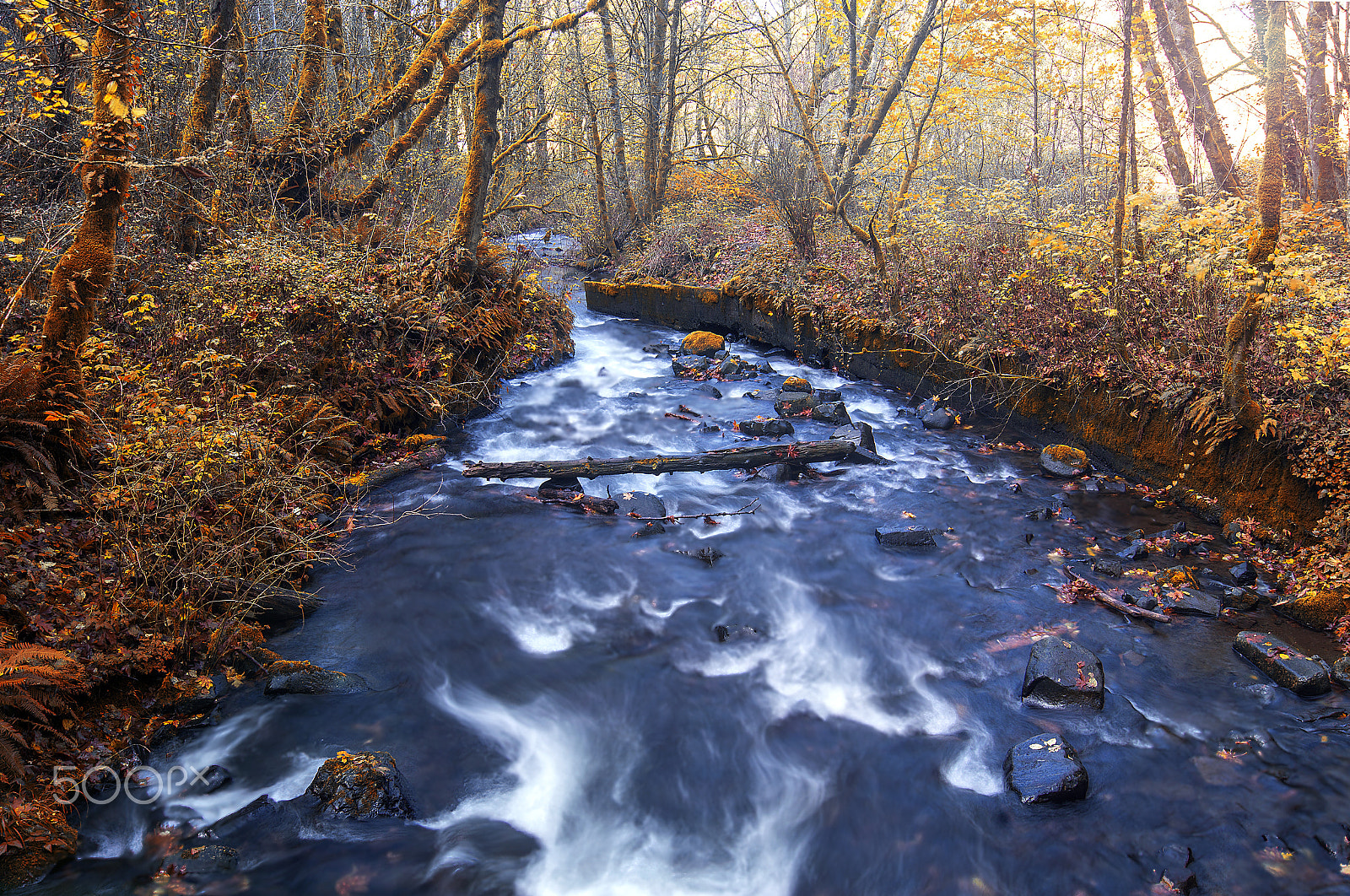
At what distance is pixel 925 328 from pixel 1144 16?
4656 millimetres

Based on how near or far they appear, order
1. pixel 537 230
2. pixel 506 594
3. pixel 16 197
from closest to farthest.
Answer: pixel 506 594 → pixel 16 197 → pixel 537 230

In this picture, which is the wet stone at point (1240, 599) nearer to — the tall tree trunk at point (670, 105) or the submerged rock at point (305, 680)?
the submerged rock at point (305, 680)

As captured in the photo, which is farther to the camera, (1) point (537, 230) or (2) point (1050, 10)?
(1) point (537, 230)

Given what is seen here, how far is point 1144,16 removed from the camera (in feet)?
28.9

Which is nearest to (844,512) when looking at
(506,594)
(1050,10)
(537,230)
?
(506,594)

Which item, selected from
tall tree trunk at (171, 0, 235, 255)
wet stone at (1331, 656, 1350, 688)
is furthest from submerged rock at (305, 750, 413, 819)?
tall tree trunk at (171, 0, 235, 255)

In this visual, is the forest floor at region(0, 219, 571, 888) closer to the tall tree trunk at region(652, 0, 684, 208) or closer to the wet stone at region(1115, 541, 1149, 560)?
the wet stone at region(1115, 541, 1149, 560)

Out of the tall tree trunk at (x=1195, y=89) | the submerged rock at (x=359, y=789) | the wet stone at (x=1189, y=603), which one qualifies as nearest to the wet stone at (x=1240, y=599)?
the wet stone at (x=1189, y=603)

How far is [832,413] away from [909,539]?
10.7 feet

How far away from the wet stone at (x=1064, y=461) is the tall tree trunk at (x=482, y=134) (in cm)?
888

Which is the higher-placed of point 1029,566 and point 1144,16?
point 1144,16

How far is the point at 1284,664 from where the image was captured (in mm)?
4840

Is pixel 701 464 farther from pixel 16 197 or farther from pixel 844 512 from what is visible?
pixel 16 197

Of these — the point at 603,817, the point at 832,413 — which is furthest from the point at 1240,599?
the point at 603,817
